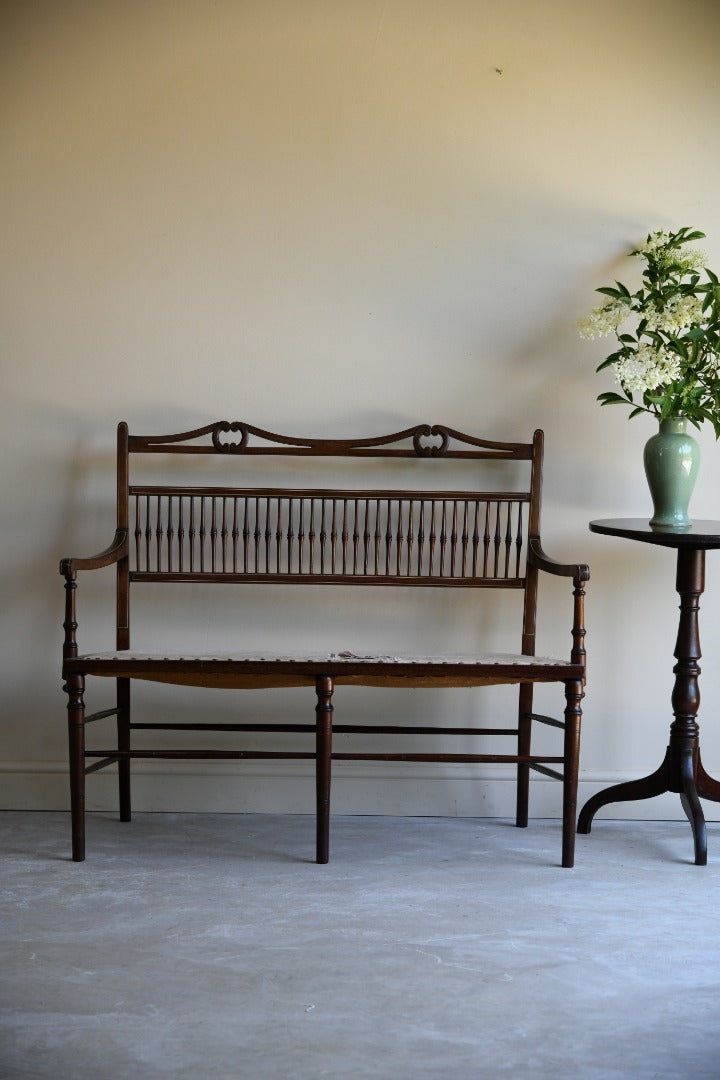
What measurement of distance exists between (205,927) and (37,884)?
1.69 feet

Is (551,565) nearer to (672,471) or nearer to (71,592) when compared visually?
(672,471)

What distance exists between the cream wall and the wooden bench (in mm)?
128

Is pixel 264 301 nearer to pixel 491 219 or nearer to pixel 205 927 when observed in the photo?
pixel 491 219

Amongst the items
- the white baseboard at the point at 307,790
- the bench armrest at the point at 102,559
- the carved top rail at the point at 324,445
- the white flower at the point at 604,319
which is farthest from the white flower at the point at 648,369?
the bench armrest at the point at 102,559

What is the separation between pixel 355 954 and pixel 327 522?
57.7 inches

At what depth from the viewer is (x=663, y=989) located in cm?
204

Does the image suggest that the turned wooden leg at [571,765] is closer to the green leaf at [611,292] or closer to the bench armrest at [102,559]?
the green leaf at [611,292]

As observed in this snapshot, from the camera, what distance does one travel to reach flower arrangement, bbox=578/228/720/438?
9.54 ft

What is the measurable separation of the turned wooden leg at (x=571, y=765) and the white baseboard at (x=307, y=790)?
0.49 meters

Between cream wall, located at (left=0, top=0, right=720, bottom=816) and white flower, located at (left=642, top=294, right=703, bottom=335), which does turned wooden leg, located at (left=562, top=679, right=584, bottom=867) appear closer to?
cream wall, located at (left=0, top=0, right=720, bottom=816)

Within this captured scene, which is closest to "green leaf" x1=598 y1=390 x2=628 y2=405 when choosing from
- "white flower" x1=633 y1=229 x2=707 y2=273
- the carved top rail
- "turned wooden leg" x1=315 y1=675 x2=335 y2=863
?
the carved top rail

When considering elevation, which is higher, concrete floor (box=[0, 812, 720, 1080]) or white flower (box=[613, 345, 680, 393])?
white flower (box=[613, 345, 680, 393])

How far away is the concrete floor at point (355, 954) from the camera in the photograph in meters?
1.77

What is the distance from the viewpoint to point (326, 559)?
329 cm
